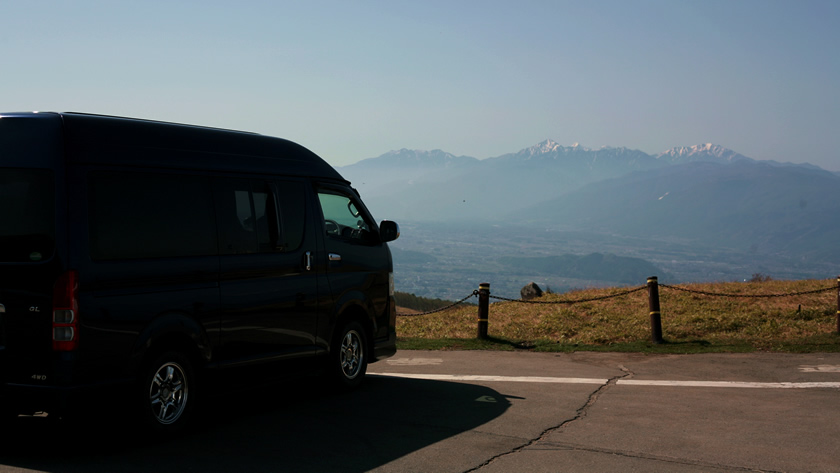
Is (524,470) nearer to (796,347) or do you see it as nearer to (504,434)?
(504,434)

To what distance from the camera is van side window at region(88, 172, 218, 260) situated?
5.94 m

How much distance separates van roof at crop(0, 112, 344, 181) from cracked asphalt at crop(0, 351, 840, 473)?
2.00m

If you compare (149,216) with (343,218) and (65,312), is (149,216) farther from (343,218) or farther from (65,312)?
(343,218)

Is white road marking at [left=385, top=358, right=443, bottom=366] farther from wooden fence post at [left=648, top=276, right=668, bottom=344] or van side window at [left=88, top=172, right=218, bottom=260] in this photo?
van side window at [left=88, top=172, right=218, bottom=260]

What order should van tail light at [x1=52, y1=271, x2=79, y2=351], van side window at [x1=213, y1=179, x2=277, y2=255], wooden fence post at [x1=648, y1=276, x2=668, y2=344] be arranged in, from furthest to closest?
wooden fence post at [x1=648, y1=276, x2=668, y2=344] → van side window at [x1=213, y1=179, x2=277, y2=255] → van tail light at [x1=52, y1=271, x2=79, y2=351]

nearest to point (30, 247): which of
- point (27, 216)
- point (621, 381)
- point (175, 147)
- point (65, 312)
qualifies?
point (27, 216)

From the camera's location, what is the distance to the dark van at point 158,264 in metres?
5.68

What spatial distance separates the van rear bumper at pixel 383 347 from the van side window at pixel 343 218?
1208 millimetres

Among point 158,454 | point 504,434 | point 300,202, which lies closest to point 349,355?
point 300,202

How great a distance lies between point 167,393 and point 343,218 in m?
3.07

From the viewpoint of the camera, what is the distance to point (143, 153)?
6426 mm

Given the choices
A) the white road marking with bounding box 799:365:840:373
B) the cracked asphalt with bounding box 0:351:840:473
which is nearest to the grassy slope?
the white road marking with bounding box 799:365:840:373

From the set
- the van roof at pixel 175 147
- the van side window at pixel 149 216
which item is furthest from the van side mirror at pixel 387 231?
the van side window at pixel 149 216

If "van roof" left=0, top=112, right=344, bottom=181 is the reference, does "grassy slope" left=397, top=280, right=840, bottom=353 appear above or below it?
below
